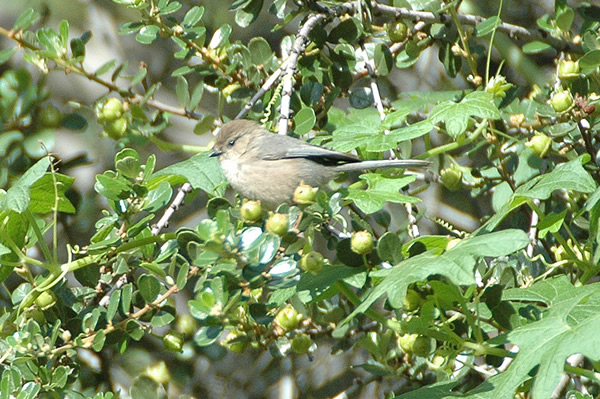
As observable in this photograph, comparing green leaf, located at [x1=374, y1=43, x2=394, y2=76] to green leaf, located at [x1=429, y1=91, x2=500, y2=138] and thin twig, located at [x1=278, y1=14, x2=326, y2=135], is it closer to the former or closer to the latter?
thin twig, located at [x1=278, y1=14, x2=326, y2=135]

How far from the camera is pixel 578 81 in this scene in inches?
110

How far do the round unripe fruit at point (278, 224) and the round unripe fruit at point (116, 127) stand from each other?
47.8 inches

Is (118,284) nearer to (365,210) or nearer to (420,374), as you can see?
(365,210)

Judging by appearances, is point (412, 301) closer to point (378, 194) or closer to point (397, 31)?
point (378, 194)

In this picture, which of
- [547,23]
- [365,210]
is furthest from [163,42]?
[365,210]

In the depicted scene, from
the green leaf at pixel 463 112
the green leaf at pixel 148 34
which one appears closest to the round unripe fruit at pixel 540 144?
the green leaf at pixel 463 112

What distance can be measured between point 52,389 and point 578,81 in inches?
83.2

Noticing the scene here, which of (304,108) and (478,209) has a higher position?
(304,108)

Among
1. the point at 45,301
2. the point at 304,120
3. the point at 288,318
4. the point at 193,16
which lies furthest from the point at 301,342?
the point at 193,16

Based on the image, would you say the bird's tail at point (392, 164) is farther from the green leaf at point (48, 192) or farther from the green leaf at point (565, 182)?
the green leaf at point (48, 192)

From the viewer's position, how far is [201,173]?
247 centimetres

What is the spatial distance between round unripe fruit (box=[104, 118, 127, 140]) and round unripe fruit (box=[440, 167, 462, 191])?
1296mm

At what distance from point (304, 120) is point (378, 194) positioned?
57cm

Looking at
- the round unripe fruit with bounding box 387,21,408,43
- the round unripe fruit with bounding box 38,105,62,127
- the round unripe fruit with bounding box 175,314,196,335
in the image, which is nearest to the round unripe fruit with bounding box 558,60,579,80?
the round unripe fruit with bounding box 387,21,408,43
